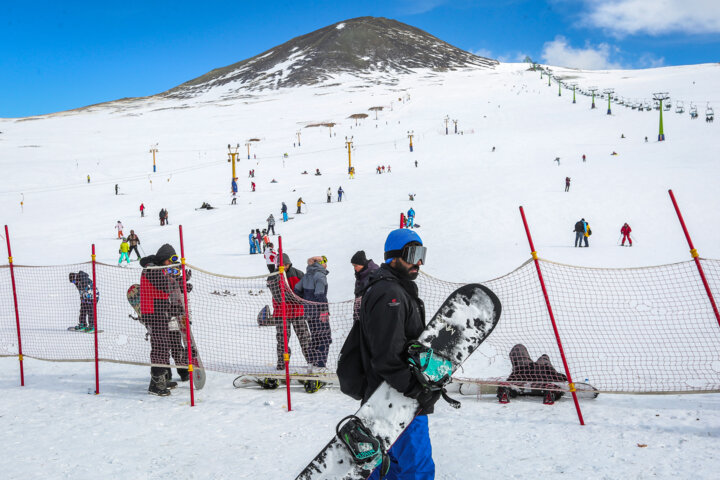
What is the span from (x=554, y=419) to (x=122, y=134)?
287ft

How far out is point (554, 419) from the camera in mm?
4824

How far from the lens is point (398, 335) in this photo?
8.25 feet

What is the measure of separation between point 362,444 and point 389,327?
2.14 feet

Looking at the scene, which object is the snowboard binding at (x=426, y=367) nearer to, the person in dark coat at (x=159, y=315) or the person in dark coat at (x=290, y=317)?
the person in dark coat at (x=290, y=317)

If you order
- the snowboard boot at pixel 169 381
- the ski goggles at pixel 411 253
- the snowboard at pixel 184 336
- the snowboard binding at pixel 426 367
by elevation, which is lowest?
the snowboard boot at pixel 169 381

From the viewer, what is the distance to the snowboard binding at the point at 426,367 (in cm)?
251

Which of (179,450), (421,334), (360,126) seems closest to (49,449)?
(179,450)

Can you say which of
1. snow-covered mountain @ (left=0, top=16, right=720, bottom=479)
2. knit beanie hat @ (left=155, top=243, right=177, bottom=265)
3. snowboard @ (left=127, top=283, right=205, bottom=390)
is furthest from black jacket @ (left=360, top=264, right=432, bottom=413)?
knit beanie hat @ (left=155, top=243, right=177, bottom=265)

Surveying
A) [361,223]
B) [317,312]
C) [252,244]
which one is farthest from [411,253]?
[361,223]

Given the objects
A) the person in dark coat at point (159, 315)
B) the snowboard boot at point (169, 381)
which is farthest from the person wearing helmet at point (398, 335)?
the snowboard boot at point (169, 381)

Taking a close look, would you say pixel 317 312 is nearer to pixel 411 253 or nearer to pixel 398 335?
pixel 411 253

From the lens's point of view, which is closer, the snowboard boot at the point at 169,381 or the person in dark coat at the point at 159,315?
the person in dark coat at the point at 159,315

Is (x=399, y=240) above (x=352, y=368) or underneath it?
above

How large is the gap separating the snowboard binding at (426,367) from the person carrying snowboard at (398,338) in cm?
4
